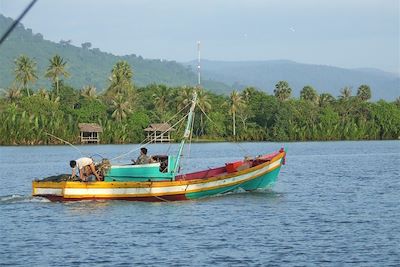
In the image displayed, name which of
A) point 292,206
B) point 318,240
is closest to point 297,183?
point 292,206

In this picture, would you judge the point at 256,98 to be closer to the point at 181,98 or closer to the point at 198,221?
the point at 181,98

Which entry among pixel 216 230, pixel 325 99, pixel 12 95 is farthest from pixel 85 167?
pixel 325 99

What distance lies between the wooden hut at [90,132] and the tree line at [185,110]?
1128 millimetres

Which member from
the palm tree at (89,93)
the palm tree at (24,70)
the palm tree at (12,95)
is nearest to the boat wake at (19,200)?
the palm tree at (12,95)

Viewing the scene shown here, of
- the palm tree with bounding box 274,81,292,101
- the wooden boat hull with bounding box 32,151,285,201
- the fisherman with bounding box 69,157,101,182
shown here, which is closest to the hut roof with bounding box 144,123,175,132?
the palm tree with bounding box 274,81,292,101

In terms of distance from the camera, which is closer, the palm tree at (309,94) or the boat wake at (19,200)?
the boat wake at (19,200)

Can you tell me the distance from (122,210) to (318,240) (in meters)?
11.4

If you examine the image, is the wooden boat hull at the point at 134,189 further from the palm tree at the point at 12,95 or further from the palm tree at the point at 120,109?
the palm tree at the point at 12,95

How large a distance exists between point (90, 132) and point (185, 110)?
20.7m

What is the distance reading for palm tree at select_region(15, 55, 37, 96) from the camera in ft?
506

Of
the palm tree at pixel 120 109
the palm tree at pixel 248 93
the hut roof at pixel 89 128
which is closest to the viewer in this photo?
the hut roof at pixel 89 128

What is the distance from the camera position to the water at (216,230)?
25.3 meters

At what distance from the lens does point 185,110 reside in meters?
152

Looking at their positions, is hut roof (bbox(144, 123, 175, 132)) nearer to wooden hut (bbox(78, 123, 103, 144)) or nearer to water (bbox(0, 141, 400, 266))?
wooden hut (bbox(78, 123, 103, 144))
